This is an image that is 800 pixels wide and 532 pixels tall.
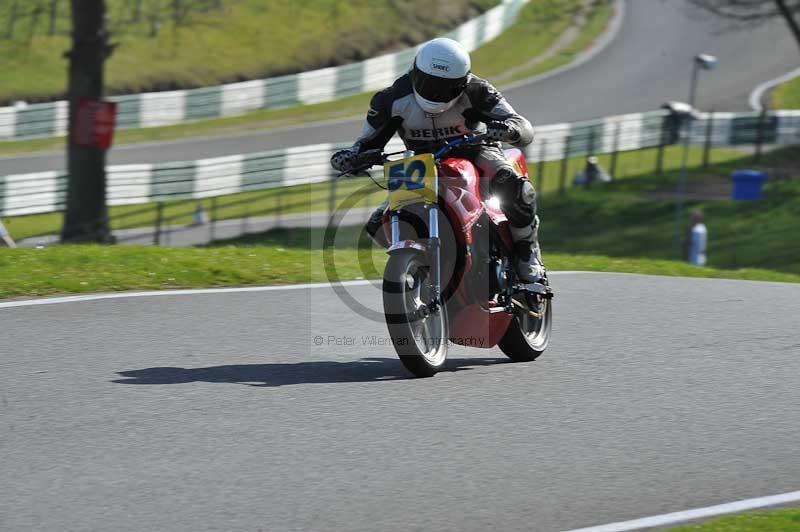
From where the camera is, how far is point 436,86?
7.30m

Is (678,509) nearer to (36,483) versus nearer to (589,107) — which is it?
(36,483)

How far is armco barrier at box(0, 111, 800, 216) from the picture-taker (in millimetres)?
25188

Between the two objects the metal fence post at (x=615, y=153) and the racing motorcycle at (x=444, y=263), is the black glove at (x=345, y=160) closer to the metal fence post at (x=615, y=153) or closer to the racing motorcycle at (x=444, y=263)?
the racing motorcycle at (x=444, y=263)

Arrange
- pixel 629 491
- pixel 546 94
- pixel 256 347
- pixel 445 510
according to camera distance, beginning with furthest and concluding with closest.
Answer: pixel 546 94
pixel 256 347
pixel 629 491
pixel 445 510

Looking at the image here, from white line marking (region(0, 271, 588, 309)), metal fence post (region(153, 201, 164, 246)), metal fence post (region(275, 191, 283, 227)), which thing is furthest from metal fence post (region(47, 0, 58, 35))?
white line marking (region(0, 271, 588, 309))

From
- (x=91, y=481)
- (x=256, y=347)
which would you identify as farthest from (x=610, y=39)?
(x=91, y=481)

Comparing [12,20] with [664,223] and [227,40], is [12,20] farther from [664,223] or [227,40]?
[664,223]

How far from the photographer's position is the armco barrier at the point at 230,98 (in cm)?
3316

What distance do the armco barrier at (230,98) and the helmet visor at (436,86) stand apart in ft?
89.0

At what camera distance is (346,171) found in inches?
302

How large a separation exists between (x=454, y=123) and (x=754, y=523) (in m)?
3.24

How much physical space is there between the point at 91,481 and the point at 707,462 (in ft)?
8.77

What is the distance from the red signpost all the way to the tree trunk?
85mm

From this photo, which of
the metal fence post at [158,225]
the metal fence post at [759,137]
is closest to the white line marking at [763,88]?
the metal fence post at [759,137]
